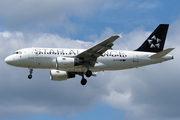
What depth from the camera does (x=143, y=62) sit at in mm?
47969

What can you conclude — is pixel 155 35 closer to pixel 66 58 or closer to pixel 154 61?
pixel 154 61

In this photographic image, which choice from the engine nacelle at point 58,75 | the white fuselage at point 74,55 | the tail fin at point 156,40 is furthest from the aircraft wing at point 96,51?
the tail fin at point 156,40

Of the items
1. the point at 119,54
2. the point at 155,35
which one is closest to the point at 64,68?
the point at 119,54

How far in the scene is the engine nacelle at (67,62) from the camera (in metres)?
43.8

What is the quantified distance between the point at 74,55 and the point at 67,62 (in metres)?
2.25

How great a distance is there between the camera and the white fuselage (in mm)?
44812

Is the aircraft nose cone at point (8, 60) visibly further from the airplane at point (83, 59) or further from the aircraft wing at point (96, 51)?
the aircraft wing at point (96, 51)

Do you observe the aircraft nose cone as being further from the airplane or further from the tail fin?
the tail fin

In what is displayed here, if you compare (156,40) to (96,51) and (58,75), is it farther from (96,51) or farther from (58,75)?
(58,75)

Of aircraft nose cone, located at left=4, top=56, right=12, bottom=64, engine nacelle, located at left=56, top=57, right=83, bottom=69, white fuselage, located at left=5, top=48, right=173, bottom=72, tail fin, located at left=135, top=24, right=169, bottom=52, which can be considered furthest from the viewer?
tail fin, located at left=135, top=24, right=169, bottom=52

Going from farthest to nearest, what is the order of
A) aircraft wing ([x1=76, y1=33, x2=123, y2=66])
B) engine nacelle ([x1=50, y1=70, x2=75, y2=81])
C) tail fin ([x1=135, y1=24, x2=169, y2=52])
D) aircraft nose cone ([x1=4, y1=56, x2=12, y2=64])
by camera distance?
tail fin ([x1=135, y1=24, x2=169, y2=52]), engine nacelle ([x1=50, y1=70, x2=75, y2=81]), aircraft nose cone ([x1=4, y1=56, x2=12, y2=64]), aircraft wing ([x1=76, y1=33, x2=123, y2=66])

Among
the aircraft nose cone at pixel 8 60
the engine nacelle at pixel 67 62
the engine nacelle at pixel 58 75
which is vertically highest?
the aircraft nose cone at pixel 8 60

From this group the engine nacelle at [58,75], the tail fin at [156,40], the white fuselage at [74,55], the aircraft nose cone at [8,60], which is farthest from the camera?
the tail fin at [156,40]

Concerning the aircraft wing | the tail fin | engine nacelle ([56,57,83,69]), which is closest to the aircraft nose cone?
engine nacelle ([56,57,83,69])
